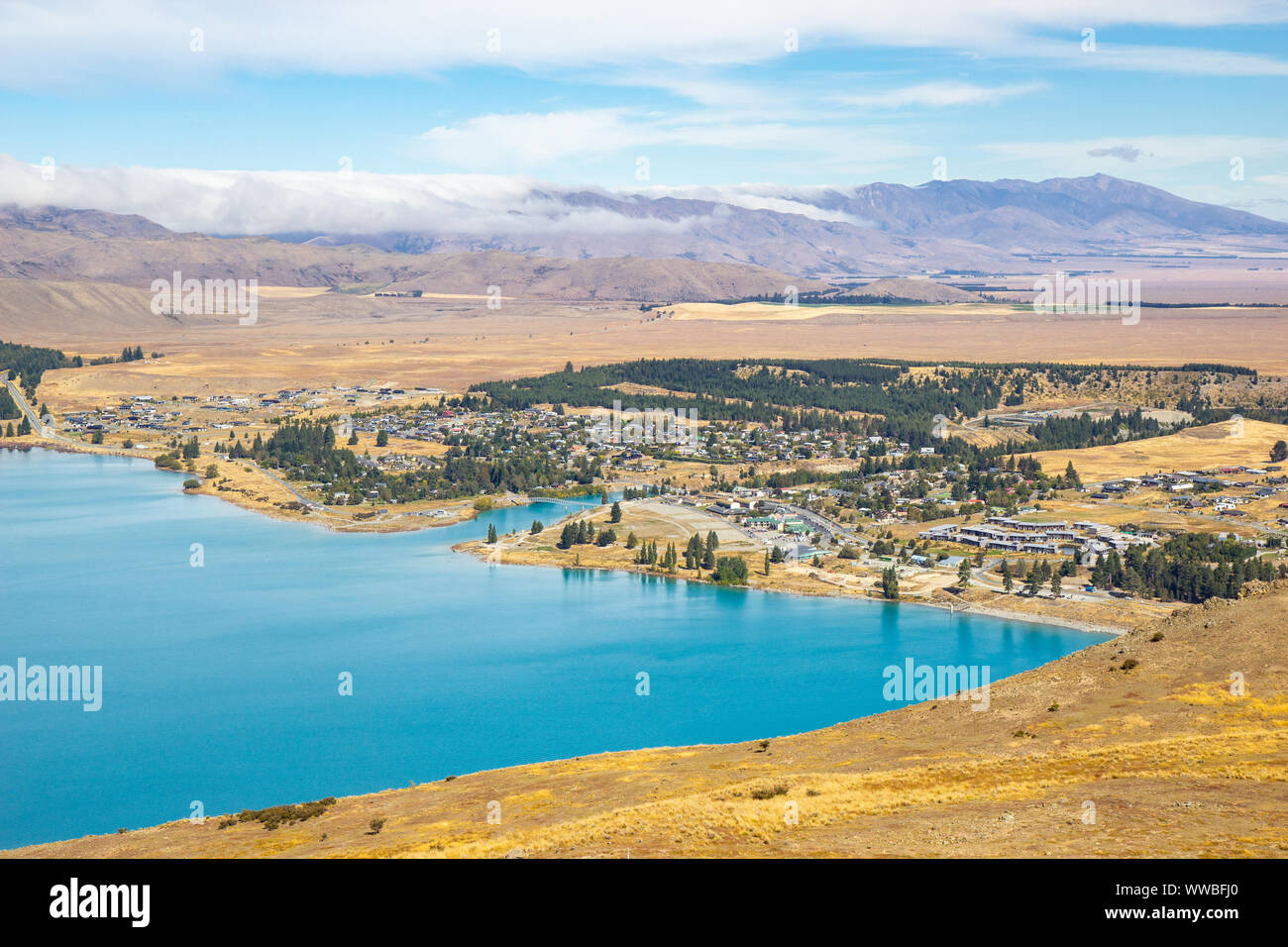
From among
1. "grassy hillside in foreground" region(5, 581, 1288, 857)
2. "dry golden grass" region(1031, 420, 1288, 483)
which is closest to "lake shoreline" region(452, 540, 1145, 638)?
"grassy hillside in foreground" region(5, 581, 1288, 857)

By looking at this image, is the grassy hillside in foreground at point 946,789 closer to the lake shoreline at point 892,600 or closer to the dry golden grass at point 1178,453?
the lake shoreline at point 892,600

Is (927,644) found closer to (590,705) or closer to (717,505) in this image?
(590,705)

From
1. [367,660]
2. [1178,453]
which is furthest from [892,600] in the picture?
[1178,453]

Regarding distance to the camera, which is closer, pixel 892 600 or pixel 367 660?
pixel 367 660

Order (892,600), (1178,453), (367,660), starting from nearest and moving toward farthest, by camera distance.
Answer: (367,660)
(892,600)
(1178,453)

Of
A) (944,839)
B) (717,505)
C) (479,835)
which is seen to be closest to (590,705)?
(479,835)

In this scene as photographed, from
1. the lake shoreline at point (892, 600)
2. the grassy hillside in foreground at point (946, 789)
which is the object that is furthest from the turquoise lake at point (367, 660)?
the grassy hillside in foreground at point (946, 789)

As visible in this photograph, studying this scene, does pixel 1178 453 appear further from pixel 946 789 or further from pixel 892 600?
pixel 946 789
